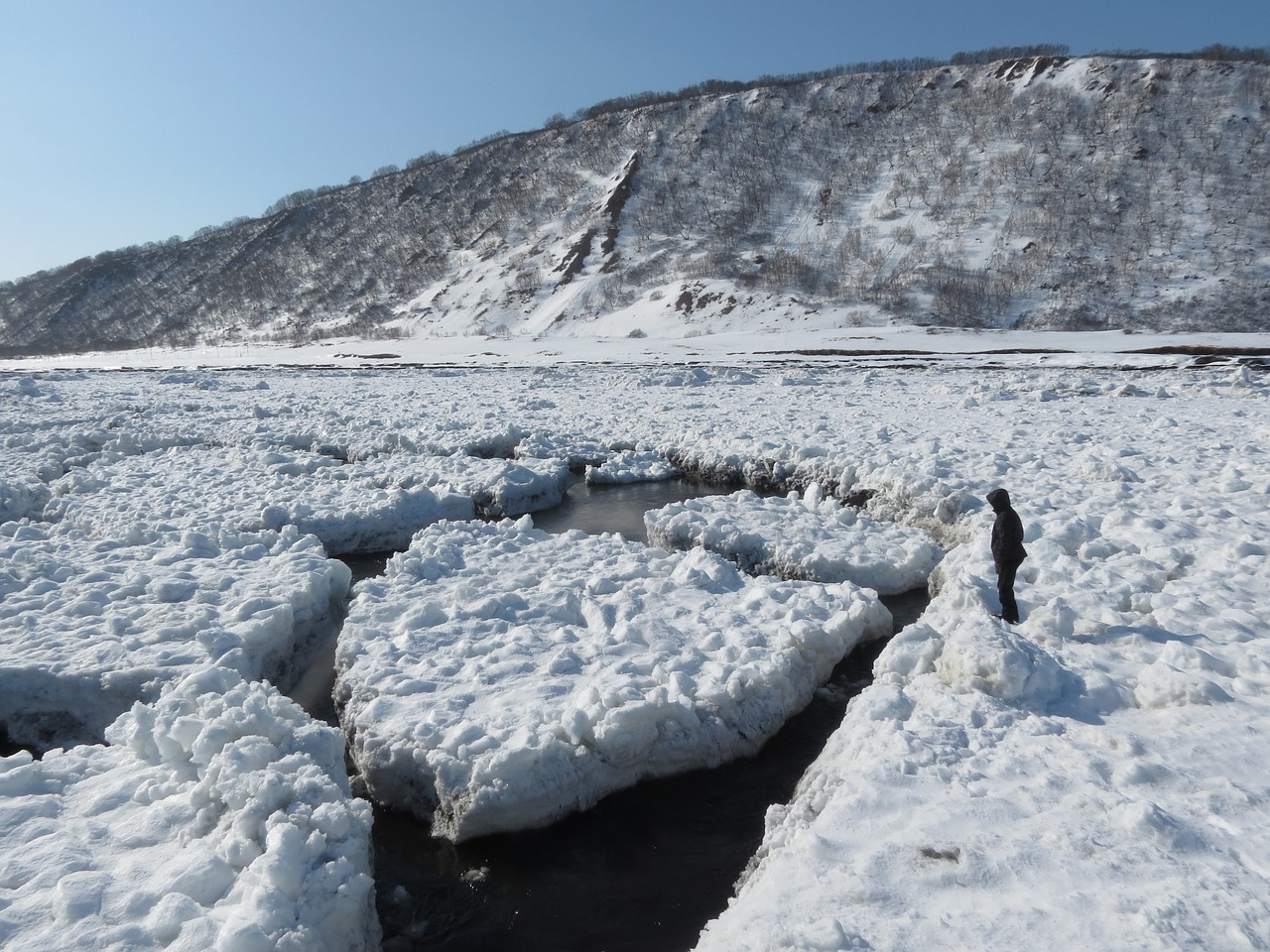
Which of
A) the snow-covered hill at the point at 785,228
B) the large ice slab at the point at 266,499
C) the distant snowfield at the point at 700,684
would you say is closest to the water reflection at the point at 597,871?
the distant snowfield at the point at 700,684

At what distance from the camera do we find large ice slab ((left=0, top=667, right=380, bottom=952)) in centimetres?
412

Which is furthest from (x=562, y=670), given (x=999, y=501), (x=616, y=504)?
(x=616, y=504)

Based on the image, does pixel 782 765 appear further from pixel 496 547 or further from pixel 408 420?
pixel 408 420

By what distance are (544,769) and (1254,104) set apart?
120 m

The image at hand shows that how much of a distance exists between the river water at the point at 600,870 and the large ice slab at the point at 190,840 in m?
0.58

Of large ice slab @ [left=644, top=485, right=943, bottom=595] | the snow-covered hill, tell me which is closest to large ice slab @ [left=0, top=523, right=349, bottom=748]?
large ice slab @ [left=644, top=485, right=943, bottom=595]

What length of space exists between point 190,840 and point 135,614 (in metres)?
4.82

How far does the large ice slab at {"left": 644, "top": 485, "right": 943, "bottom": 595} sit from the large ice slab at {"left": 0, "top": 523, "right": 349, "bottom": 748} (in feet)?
17.7

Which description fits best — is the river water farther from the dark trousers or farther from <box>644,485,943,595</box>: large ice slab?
<box>644,485,943,595</box>: large ice slab

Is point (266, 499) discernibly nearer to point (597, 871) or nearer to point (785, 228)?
point (597, 871)

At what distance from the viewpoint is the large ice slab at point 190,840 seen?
4.12m

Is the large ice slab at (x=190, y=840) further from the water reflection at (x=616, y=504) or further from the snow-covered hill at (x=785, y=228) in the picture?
the snow-covered hill at (x=785, y=228)

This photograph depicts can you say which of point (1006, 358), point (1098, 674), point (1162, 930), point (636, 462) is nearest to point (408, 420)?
point (636, 462)

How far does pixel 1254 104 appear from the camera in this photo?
3438 inches
